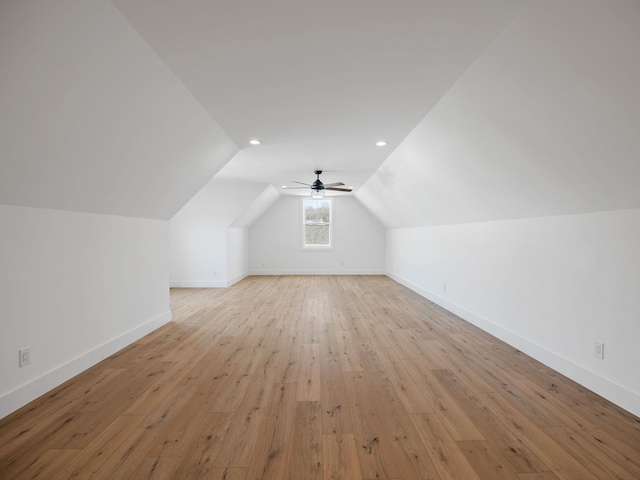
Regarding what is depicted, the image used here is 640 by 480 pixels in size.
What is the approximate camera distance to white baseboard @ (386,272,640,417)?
7.87 ft

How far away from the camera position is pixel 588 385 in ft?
8.95

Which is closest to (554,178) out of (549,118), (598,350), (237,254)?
(549,118)

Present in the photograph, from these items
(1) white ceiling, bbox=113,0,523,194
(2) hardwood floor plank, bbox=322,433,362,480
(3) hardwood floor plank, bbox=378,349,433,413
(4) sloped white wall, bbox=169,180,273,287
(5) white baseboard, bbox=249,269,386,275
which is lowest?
(2) hardwood floor plank, bbox=322,433,362,480

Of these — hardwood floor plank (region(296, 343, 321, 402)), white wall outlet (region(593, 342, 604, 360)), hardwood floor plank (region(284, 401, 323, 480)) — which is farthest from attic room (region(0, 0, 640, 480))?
hardwood floor plank (region(284, 401, 323, 480))

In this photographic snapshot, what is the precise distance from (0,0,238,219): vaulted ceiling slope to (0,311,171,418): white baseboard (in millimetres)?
1284

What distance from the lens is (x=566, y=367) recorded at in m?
2.98

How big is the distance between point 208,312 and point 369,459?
4198mm

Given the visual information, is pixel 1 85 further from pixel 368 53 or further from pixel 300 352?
pixel 300 352

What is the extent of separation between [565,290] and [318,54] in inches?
110

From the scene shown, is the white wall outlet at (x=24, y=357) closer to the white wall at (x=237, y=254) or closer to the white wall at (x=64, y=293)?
the white wall at (x=64, y=293)

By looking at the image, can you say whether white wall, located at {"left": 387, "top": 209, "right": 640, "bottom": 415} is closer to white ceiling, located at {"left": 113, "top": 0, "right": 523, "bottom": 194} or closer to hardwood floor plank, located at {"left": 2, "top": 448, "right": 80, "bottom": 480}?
white ceiling, located at {"left": 113, "top": 0, "right": 523, "bottom": 194}

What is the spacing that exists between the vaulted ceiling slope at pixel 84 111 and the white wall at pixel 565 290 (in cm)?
342

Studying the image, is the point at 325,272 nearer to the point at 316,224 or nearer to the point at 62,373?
the point at 316,224

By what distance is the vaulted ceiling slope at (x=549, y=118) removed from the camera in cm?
170
